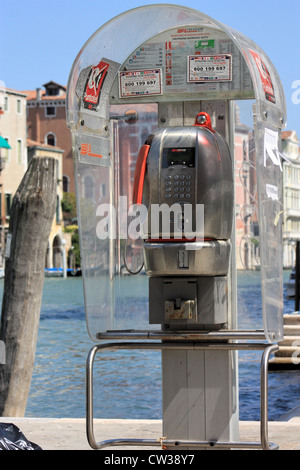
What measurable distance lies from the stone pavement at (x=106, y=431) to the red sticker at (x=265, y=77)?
2355 millimetres

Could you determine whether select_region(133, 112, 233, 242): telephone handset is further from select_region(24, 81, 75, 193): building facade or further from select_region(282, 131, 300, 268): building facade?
select_region(24, 81, 75, 193): building facade

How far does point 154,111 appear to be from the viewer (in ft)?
17.8

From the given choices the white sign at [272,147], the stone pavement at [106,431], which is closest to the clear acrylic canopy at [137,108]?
the white sign at [272,147]

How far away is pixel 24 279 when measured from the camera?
8.24 m

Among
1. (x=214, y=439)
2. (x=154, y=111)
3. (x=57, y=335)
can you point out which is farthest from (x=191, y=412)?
(x=57, y=335)

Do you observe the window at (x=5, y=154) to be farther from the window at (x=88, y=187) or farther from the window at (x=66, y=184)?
the window at (x=88, y=187)

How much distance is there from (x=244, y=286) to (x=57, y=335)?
20861 mm

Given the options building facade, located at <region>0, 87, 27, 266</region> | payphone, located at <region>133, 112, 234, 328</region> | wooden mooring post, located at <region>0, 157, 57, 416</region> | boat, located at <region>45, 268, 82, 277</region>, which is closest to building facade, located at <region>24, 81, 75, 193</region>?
boat, located at <region>45, 268, 82, 277</region>

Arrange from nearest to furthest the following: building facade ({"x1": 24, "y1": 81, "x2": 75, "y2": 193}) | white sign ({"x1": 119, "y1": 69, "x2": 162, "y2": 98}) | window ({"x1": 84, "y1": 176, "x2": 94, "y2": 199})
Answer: white sign ({"x1": 119, "y1": 69, "x2": 162, "y2": 98}) → window ({"x1": 84, "y1": 176, "x2": 94, "y2": 199}) → building facade ({"x1": 24, "y1": 81, "x2": 75, "y2": 193})

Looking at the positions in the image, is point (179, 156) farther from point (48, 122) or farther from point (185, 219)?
point (48, 122)

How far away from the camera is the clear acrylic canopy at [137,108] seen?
481 cm

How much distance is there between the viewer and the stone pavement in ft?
20.6

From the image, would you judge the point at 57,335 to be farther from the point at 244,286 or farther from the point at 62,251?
the point at 62,251

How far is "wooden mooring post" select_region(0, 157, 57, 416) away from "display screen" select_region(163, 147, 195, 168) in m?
3.54
